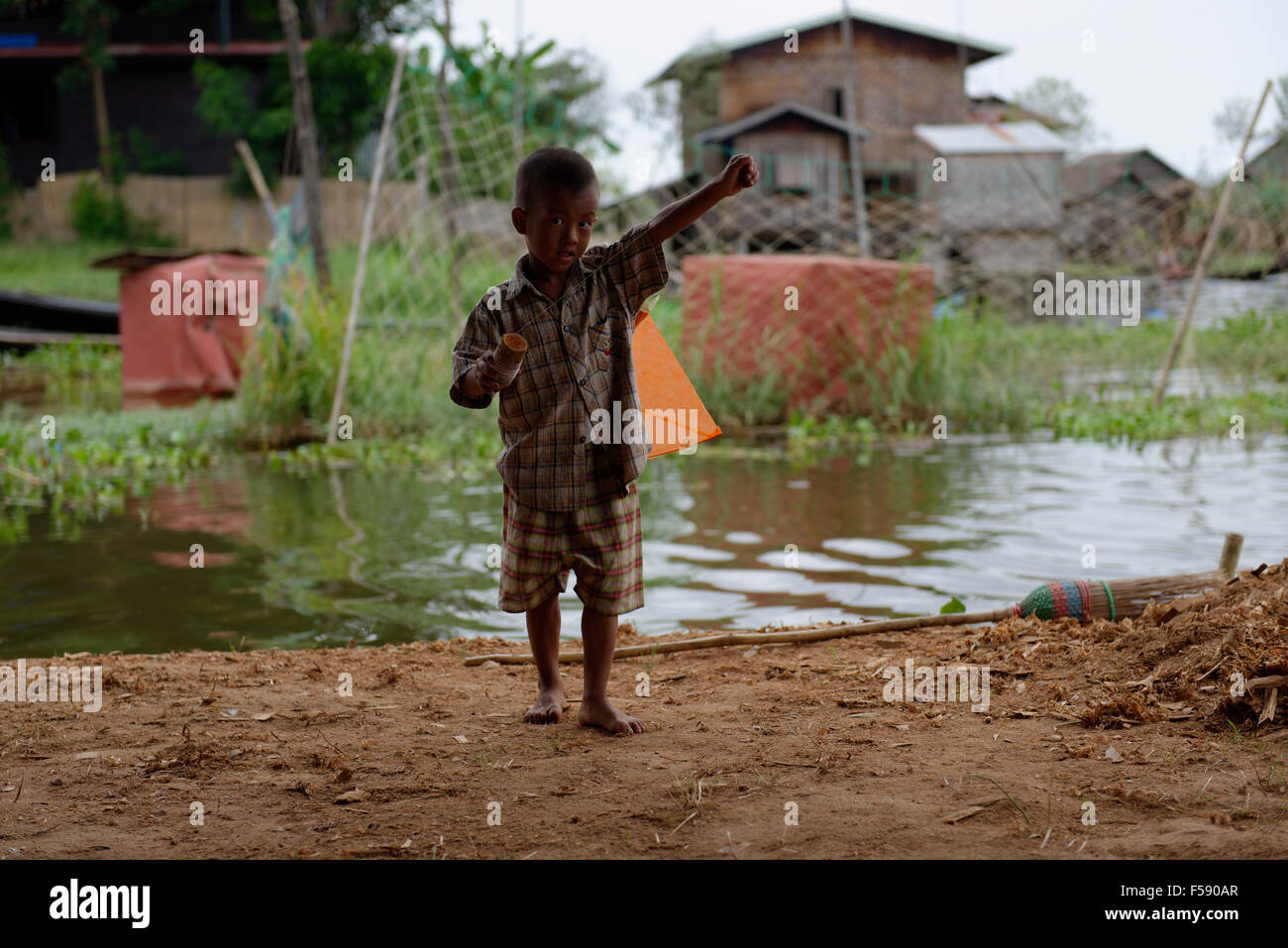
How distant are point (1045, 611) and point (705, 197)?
1.80 metres

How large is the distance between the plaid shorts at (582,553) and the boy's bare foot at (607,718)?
0.23m

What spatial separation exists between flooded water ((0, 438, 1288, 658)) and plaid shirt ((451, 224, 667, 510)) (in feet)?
5.20

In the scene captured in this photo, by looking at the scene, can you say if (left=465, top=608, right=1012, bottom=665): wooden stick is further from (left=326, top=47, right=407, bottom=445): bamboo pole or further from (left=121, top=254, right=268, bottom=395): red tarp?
(left=121, top=254, right=268, bottom=395): red tarp

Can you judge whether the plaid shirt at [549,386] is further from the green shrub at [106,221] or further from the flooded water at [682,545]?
the green shrub at [106,221]

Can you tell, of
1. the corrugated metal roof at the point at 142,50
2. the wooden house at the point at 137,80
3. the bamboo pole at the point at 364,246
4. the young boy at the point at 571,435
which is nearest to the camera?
the young boy at the point at 571,435

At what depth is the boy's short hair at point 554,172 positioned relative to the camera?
2.68 metres

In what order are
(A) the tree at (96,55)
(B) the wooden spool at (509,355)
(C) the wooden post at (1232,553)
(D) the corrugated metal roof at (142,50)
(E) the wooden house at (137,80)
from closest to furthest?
(B) the wooden spool at (509,355) < (C) the wooden post at (1232,553) < (A) the tree at (96,55) < (D) the corrugated metal roof at (142,50) < (E) the wooden house at (137,80)

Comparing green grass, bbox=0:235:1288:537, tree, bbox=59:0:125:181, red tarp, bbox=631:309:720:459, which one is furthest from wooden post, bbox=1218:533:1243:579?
tree, bbox=59:0:125:181

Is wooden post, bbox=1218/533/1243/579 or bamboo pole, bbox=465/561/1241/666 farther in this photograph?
wooden post, bbox=1218/533/1243/579

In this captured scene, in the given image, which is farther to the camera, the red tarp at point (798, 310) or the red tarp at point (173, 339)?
the red tarp at point (173, 339)

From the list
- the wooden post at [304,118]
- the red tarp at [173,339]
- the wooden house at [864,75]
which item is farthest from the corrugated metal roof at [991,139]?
the red tarp at [173,339]

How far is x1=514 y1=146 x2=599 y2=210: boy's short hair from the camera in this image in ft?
8.80

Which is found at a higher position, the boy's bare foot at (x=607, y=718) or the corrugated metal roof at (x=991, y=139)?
the corrugated metal roof at (x=991, y=139)

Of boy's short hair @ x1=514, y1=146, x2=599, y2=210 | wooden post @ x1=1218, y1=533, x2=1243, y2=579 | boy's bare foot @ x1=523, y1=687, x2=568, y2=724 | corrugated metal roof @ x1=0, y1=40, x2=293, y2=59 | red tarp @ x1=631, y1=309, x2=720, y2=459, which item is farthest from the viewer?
corrugated metal roof @ x1=0, y1=40, x2=293, y2=59
